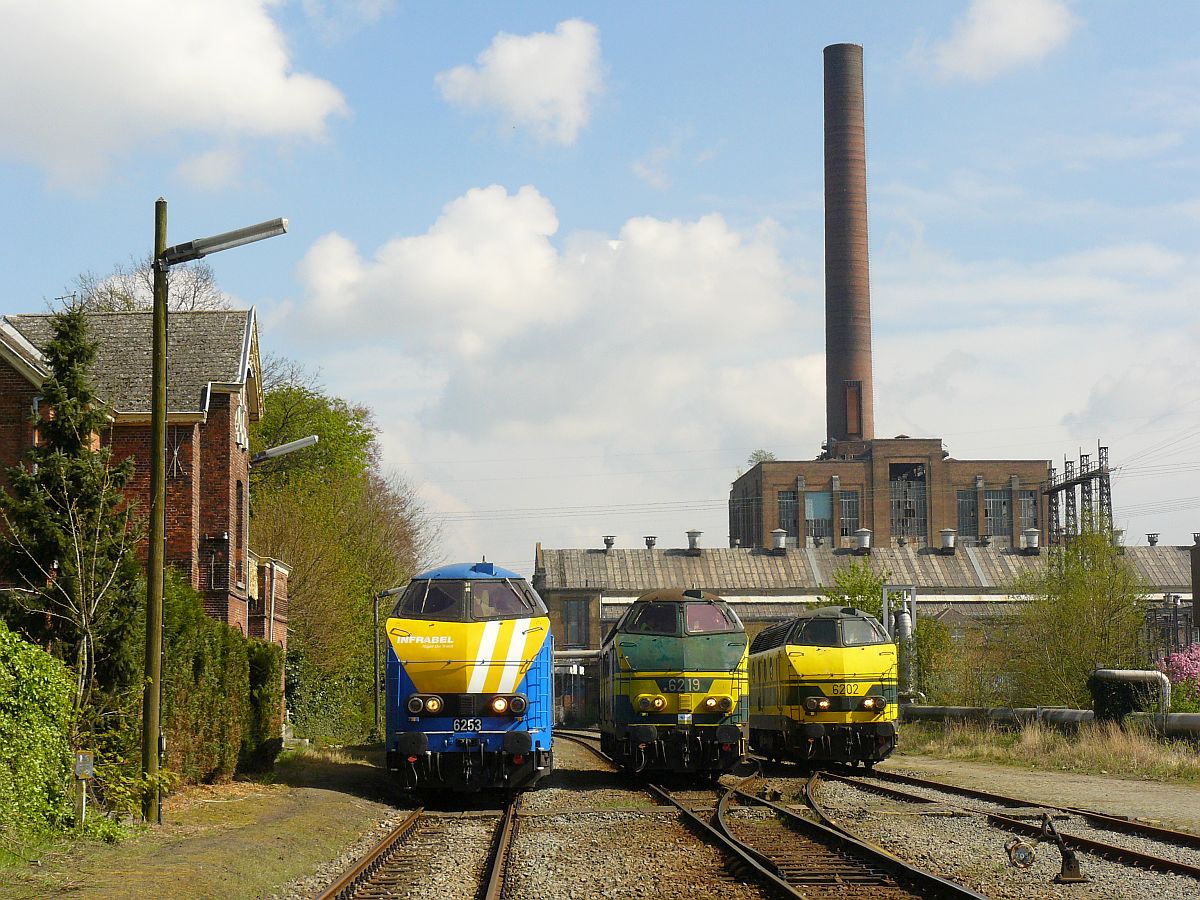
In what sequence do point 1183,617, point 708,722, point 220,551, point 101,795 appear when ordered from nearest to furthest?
point 101,795, point 708,722, point 220,551, point 1183,617

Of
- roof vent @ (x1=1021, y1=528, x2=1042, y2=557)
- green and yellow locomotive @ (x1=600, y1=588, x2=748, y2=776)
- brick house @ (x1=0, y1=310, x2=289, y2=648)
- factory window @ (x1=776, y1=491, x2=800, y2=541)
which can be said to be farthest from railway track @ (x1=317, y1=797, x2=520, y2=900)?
factory window @ (x1=776, y1=491, x2=800, y2=541)

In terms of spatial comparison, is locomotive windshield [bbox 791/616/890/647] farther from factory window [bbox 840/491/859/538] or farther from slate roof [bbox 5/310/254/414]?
factory window [bbox 840/491/859/538]

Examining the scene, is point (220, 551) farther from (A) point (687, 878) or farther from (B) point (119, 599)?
(A) point (687, 878)

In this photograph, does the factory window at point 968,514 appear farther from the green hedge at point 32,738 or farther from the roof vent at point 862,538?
the green hedge at point 32,738

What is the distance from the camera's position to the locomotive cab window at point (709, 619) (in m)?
21.0

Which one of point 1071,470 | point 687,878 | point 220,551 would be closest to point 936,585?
point 1071,470

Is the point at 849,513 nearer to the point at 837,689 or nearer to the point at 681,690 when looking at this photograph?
the point at 837,689

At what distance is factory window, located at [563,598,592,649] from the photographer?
90.2m

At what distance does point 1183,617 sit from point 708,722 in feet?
215

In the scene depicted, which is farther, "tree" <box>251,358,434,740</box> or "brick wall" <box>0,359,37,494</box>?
"tree" <box>251,358,434,740</box>

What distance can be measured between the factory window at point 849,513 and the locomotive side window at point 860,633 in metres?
79.9

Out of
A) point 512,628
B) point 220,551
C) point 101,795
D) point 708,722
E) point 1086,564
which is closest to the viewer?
point 101,795

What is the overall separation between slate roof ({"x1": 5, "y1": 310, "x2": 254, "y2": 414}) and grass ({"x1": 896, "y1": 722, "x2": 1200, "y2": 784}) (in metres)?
17.9

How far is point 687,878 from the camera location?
11.9m
